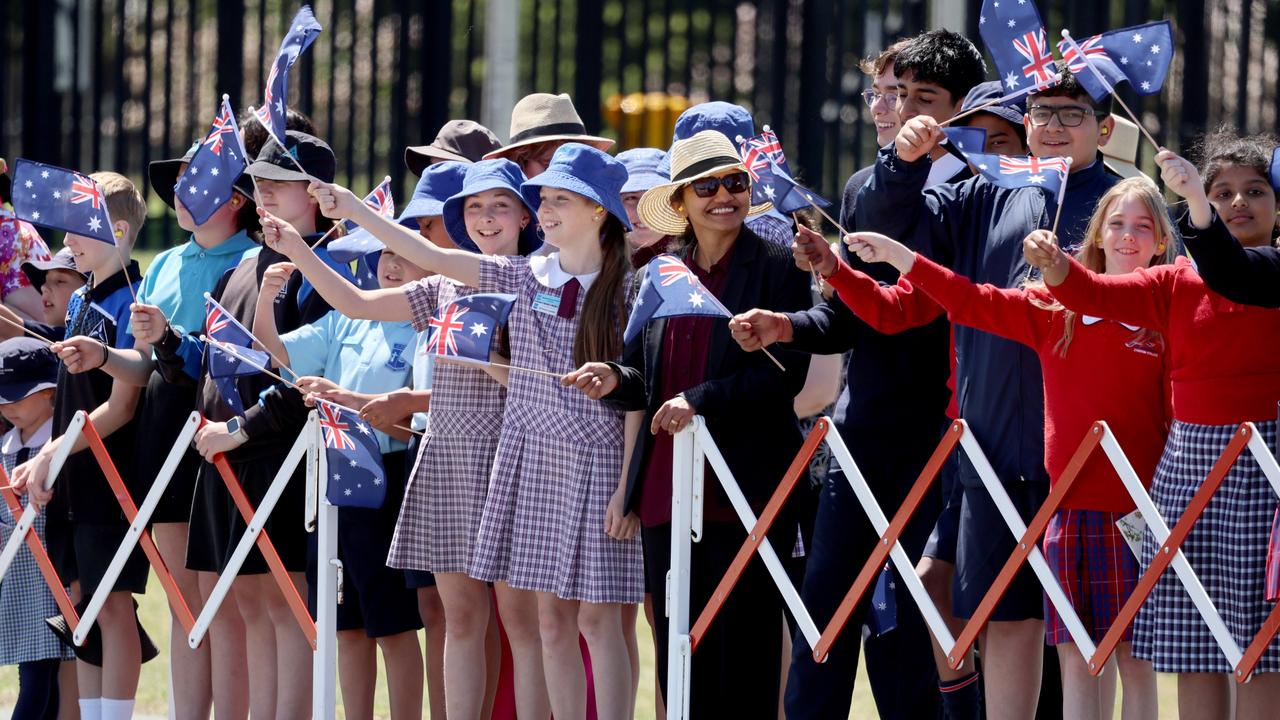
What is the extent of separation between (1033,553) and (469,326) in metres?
1.68

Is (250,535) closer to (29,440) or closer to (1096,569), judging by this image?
(29,440)

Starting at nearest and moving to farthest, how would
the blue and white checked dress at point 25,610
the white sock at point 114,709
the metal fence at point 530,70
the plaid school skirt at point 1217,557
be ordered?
the plaid school skirt at point 1217,557 < the white sock at point 114,709 < the blue and white checked dress at point 25,610 < the metal fence at point 530,70

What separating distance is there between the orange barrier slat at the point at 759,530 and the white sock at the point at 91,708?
228cm

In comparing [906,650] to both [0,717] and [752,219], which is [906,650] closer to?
[752,219]

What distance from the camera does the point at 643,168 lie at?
6.02 metres

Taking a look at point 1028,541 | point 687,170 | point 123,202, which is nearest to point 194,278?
point 123,202

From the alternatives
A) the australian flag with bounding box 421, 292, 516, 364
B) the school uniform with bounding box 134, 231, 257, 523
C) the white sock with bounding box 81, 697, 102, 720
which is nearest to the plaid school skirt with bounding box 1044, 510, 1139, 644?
the australian flag with bounding box 421, 292, 516, 364

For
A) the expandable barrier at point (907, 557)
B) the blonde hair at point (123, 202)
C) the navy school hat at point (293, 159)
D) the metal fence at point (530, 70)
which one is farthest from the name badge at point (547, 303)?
the metal fence at point (530, 70)

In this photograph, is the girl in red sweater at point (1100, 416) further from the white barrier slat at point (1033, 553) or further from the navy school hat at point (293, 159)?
the navy school hat at point (293, 159)

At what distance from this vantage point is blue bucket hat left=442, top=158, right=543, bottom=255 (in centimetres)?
550

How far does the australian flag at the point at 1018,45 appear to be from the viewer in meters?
4.68

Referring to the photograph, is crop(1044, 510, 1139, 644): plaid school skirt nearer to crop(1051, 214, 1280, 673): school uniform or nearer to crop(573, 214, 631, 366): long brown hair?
crop(1051, 214, 1280, 673): school uniform

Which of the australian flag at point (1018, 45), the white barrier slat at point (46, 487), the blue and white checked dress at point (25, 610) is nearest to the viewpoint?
the australian flag at point (1018, 45)

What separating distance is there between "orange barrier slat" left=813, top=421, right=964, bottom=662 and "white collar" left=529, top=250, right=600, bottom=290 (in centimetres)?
110
